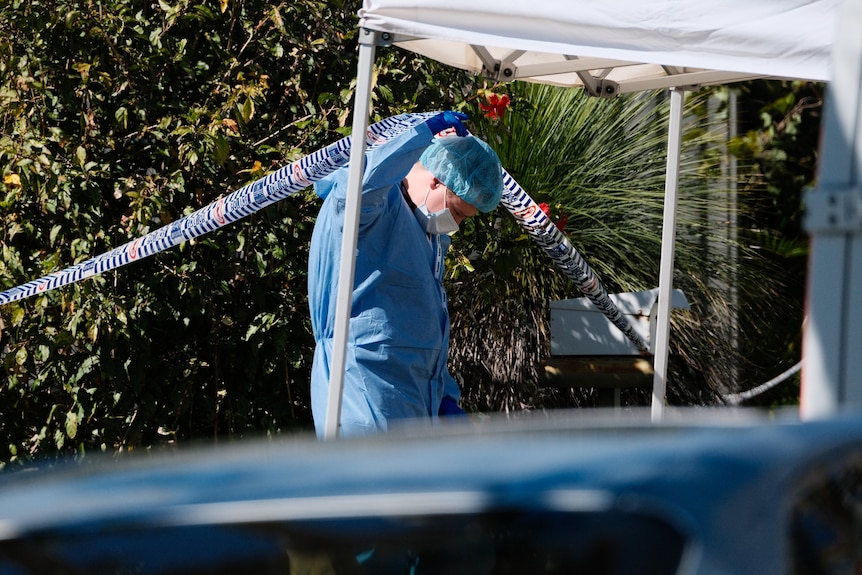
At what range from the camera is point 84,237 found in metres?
4.70

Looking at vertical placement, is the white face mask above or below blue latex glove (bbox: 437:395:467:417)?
above

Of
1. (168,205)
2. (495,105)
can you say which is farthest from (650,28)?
(168,205)

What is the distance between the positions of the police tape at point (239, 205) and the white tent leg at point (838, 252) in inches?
63.3

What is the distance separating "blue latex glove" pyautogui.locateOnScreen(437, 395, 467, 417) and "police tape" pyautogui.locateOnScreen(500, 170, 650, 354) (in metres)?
0.76

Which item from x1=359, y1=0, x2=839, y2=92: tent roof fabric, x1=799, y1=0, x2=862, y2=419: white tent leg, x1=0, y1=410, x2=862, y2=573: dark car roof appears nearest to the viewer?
x1=0, y1=410, x2=862, y2=573: dark car roof

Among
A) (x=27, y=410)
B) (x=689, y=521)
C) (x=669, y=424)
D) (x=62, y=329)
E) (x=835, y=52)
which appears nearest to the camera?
(x=689, y=521)

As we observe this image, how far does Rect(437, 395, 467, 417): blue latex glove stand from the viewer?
393cm

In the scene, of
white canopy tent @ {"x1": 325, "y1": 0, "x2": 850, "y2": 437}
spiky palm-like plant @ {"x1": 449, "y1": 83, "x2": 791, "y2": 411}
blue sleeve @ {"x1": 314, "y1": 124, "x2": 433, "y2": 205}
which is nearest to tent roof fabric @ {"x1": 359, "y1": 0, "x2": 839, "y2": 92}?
white canopy tent @ {"x1": 325, "y1": 0, "x2": 850, "y2": 437}

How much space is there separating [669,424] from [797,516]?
292 mm

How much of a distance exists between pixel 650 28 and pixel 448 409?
173 centimetres

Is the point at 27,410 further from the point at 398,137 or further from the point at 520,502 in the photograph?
the point at 520,502

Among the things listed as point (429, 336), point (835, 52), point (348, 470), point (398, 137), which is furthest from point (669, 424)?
point (429, 336)

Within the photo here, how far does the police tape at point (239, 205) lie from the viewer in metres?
3.54

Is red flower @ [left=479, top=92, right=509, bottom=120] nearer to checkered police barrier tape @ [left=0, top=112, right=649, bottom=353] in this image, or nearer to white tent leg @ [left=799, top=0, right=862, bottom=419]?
checkered police barrier tape @ [left=0, top=112, right=649, bottom=353]
